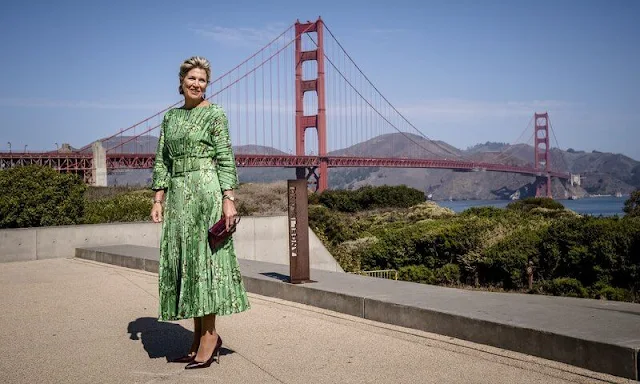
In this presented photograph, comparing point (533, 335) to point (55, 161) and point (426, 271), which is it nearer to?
point (426, 271)

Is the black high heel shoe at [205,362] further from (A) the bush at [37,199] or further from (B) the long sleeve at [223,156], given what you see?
(A) the bush at [37,199]

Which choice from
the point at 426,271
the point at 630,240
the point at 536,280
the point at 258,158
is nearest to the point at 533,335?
the point at 630,240

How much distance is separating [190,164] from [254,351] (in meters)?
1.46

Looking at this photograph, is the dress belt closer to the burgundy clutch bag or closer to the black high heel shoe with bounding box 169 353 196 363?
the burgundy clutch bag

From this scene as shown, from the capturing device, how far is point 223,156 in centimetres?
476

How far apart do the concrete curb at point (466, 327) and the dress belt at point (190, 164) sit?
2090 mm

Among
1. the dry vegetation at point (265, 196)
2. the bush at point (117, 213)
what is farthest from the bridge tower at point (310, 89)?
the bush at point (117, 213)

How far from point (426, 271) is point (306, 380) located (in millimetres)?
11971

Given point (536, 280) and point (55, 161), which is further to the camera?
point (55, 161)

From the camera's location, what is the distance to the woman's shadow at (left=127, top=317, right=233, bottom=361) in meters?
5.24

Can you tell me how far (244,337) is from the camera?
18.8 ft

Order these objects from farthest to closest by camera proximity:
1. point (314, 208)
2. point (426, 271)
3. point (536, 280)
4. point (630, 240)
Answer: point (314, 208)
point (426, 271)
point (536, 280)
point (630, 240)

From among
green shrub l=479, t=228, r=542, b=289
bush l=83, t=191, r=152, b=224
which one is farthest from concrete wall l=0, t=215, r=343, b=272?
green shrub l=479, t=228, r=542, b=289

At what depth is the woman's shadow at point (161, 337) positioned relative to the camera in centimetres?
524
